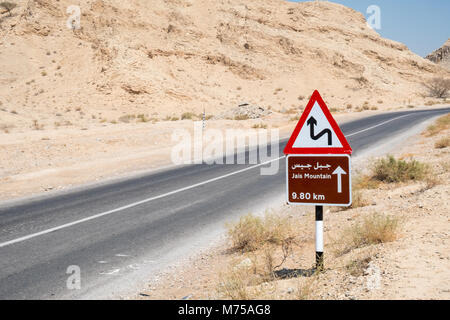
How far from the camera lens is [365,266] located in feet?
14.3

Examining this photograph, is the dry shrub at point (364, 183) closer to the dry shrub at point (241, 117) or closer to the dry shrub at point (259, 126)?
the dry shrub at point (259, 126)

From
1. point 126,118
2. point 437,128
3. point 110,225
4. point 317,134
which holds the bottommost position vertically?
point 110,225

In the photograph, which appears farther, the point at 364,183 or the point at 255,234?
the point at 364,183

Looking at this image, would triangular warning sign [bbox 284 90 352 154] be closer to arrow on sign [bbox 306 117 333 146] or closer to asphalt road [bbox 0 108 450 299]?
arrow on sign [bbox 306 117 333 146]

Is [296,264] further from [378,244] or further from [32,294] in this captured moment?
[32,294]

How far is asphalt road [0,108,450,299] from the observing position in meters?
5.16

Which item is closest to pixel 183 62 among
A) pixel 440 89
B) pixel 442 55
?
pixel 440 89

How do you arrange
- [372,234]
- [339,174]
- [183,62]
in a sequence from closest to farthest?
[339,174] → [372,234] → [183,62]

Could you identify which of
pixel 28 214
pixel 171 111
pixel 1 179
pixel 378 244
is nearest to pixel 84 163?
pixel 1 179

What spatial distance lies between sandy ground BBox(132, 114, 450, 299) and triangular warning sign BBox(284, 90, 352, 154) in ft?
4.34

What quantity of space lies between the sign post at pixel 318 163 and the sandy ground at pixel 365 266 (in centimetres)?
47

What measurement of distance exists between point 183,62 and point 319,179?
44024mm

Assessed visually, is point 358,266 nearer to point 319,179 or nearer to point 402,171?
point 319,179
